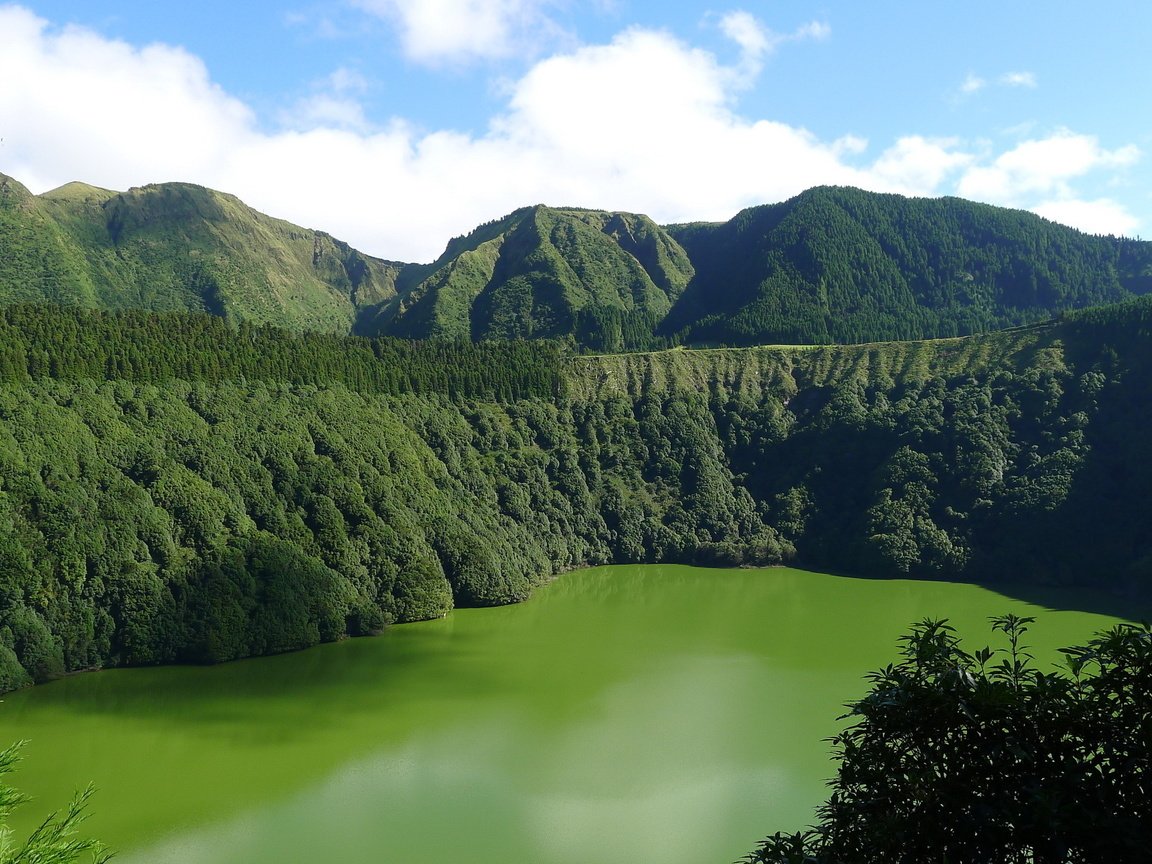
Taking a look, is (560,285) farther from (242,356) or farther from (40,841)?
(40,841)

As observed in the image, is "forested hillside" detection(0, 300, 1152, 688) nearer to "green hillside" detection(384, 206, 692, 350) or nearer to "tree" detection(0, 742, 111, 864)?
"green hillside" detection(384, 206, 692, 350)

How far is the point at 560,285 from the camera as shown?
128125mm

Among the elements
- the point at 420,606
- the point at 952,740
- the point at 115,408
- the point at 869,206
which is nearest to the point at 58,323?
the point at 115,408

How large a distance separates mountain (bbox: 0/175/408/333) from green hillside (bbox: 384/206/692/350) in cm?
2702

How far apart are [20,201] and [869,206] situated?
435ft

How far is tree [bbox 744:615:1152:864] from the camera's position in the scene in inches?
316

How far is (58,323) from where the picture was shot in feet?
184

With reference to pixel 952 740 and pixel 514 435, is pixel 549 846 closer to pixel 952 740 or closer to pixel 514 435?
pixel 952 740

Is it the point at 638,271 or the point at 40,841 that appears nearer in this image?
the point at 40,841

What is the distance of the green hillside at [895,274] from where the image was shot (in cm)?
11675

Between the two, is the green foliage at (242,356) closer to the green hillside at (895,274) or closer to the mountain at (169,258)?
the green hillside at (895,274)

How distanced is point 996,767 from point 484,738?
102 ft

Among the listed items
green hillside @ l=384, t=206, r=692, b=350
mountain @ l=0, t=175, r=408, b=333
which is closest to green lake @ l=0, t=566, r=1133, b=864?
green hillside @ l=384, t=206, r=692, b=350

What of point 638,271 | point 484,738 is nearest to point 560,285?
point 638,271
